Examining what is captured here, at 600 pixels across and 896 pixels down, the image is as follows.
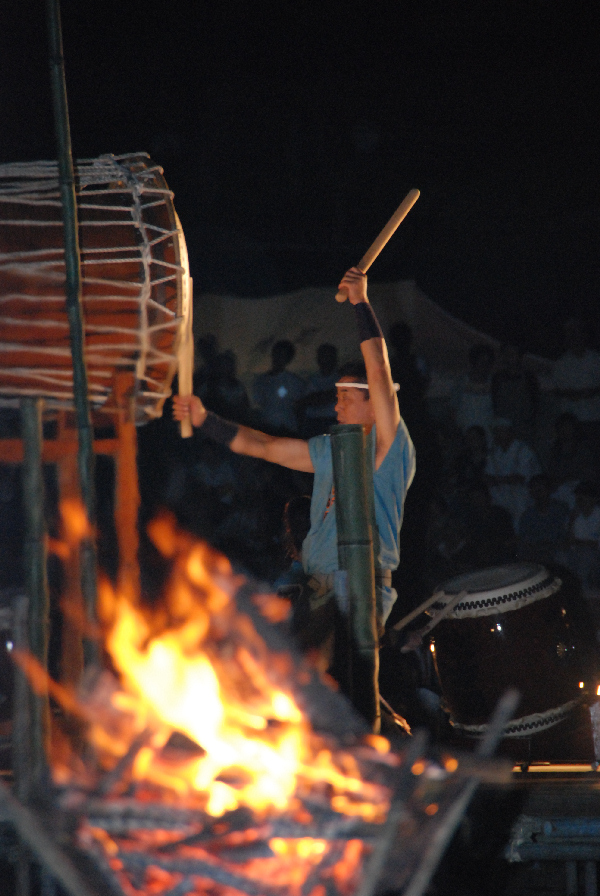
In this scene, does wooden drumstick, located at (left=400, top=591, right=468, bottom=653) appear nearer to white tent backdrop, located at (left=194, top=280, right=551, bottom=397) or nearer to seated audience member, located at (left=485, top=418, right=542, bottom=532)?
seated audience member, located at (left=485, top=418, right=542, bottom=532)

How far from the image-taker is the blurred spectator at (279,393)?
6.72 m

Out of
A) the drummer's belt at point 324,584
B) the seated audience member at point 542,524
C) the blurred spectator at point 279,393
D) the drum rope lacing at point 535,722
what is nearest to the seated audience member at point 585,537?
the seated audience member at point 542,524

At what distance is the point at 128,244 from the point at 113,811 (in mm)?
2208

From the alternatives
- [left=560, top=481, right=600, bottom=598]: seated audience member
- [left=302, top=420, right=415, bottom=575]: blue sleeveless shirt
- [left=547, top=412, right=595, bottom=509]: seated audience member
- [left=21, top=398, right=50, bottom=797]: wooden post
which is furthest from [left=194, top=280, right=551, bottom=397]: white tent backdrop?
[left=21, top=398, right=50, bottom=797]: wooden post

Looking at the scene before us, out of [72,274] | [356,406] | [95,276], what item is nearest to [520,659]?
[356,406]

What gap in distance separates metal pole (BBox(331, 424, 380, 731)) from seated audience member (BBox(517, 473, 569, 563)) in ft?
11.9

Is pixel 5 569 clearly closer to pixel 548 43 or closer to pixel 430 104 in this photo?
pixel 430 104

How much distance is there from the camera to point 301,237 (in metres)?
7.46

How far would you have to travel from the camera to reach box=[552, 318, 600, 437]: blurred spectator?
670 cm

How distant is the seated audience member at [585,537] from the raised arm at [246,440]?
2.72 m

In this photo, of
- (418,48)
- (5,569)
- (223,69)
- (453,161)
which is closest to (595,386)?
(453,161)

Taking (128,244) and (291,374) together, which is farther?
(291,374)

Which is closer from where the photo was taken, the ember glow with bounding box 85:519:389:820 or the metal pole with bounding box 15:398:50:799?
the ember glow with bounding box 85:519:389:820

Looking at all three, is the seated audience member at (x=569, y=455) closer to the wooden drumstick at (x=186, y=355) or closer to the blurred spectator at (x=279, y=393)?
the blurred spectator at (x=279, y=393)
